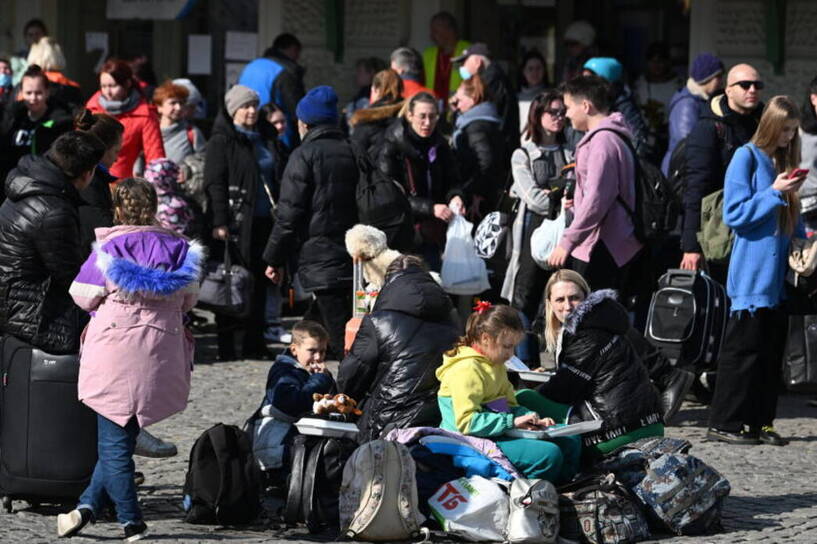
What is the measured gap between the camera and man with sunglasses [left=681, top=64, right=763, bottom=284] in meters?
10.3

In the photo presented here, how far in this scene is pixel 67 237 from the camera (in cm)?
781

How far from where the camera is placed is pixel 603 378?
8125 mm

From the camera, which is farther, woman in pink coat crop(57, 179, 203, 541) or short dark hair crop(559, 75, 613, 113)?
short dark hair crop(559, 75, 613, 113)

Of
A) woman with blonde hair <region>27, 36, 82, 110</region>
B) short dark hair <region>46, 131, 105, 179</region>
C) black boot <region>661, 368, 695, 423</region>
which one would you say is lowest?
black boot <region>661, 368, 695, 423</region>

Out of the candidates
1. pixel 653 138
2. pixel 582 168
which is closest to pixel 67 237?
pixel 582 168

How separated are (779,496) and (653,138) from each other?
553 centimetres

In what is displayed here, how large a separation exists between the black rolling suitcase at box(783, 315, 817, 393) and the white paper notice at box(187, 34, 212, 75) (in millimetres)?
8434

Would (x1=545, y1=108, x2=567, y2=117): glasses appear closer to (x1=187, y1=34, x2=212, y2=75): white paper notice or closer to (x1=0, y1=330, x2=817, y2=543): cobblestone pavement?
(x1=0, y1=330, x2=817, y2=543): cobblestone pavement

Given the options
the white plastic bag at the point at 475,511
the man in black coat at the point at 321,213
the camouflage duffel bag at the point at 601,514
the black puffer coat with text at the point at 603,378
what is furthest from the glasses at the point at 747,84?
the white plastic bag at the point at 475,511

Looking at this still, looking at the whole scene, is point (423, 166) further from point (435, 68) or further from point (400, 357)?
point (400, 357)

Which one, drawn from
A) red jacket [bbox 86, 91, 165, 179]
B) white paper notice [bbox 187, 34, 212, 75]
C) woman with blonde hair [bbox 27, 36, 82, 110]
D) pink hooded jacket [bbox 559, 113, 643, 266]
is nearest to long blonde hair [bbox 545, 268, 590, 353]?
pink hooded jacket [bbox 559, 113, 643, 266]

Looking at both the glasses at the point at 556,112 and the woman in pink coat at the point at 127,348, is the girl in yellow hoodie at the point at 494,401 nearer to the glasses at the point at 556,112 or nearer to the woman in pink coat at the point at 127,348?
the woman in pink coat at the point at 127,348

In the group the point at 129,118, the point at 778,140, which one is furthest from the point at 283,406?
the point at 129,118

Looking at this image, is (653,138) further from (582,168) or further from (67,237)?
(67,237)
